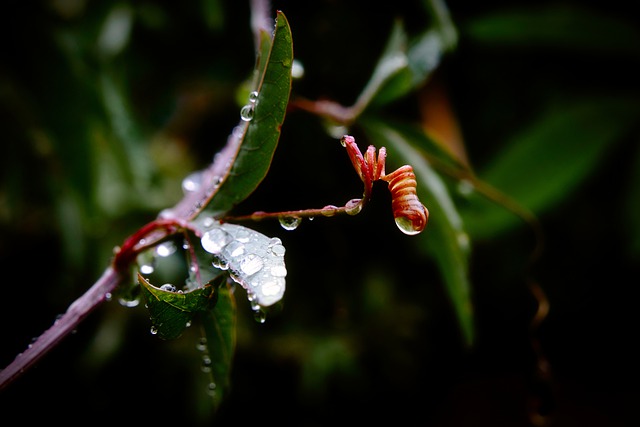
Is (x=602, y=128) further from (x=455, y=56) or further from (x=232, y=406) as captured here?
(x=232, y=406)

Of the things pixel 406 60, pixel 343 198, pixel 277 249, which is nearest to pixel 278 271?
pixel 277 249

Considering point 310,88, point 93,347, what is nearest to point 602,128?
point 310,88

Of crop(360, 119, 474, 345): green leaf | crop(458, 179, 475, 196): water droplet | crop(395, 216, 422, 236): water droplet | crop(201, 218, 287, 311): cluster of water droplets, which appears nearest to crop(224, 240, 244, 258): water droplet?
crop(201, 218, 287, 311): cluster of water droplets

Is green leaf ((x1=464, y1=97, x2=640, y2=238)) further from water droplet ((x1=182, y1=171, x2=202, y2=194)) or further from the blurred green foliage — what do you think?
water droplet ((x1=182, y1=171, x2=202, y2=194))

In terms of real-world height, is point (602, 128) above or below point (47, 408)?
above

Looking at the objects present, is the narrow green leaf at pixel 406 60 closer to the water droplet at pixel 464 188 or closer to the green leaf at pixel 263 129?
the water droplet at pixel 464 188

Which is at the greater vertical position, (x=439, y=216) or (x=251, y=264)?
(x=251, y=264)

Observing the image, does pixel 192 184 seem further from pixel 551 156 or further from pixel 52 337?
pixel 551 156

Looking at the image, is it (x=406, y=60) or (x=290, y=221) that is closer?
(x=290, y=221)
